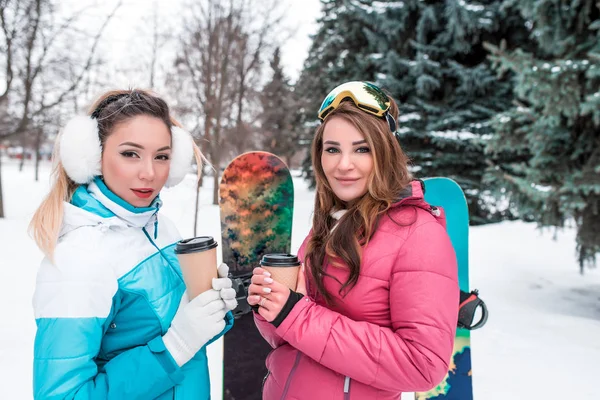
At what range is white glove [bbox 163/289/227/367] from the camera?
3.66 feet

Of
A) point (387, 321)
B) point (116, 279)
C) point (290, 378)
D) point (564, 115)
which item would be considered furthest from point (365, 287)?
point (564, 115)

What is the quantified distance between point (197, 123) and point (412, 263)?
442 inches

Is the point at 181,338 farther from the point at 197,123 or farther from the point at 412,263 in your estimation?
the point at 197,123

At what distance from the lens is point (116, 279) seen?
3.70ft

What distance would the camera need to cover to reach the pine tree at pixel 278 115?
50.7ft

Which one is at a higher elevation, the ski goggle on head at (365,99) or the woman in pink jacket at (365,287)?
the ski goggle on head at (365,99)

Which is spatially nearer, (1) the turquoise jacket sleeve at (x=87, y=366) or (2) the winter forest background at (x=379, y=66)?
(1) the turquoise jacket sleeve at (x=87, y=366)

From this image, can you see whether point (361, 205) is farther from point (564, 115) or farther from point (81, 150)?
point (564, 115)

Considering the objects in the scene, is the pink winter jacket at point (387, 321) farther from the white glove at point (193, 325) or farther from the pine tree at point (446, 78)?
the pine tree at point (446, 78)

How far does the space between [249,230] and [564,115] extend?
4.17 metres

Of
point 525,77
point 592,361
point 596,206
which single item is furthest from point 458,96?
point 592,361

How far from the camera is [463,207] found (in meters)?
2.45

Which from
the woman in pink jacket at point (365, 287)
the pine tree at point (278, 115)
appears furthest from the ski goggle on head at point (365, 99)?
the pine tree at point (278, 115)

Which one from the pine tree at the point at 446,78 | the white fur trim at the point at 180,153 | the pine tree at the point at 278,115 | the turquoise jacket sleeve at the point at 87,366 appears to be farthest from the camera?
the pine tree at the point at 278,115
